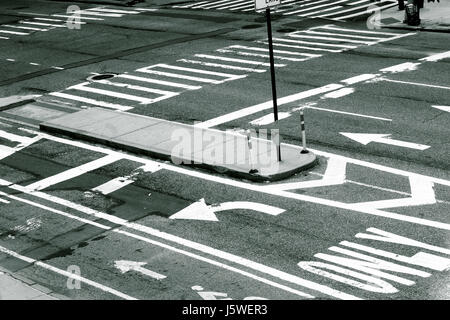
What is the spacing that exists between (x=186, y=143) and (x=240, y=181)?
9.32 ft

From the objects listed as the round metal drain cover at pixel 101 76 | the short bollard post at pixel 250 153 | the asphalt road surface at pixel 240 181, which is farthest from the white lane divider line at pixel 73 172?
the round metal drain cover at pixel 101 76

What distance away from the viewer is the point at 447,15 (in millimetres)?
34531

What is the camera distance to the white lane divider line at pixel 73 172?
61.4ft

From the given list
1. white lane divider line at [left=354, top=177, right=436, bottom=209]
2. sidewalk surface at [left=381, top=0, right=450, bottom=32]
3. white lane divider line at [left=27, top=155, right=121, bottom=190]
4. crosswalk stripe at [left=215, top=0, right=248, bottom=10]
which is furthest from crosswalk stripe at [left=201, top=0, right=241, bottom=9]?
white lane divider line at [left=354, top=177, right=436, bottom=209]

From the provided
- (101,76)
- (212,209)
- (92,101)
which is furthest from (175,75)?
(212,209)

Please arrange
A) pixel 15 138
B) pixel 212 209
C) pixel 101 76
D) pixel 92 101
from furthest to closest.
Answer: pixel 101 76 < pixel 92 101 < pixel 15 138 < pixel 212 209

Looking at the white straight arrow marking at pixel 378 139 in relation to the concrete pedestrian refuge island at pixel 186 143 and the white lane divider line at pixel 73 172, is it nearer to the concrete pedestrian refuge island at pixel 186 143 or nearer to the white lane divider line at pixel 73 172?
the concrete pedestrian refuge island at pixel 186 143

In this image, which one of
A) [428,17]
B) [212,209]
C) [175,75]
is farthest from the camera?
[428,17]

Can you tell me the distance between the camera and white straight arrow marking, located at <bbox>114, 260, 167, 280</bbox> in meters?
13.8

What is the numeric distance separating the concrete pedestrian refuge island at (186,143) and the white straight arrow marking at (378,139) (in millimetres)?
1808

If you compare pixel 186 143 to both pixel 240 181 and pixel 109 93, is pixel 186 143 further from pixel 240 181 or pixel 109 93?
pixel 109 93

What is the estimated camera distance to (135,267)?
14180 mm

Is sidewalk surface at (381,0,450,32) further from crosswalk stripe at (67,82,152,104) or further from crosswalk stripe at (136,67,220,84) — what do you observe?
crosswalk stripe at (67,82,152,104)
